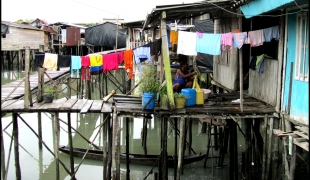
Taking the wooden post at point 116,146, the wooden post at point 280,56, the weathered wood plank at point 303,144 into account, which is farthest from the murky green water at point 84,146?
the weathered wood plank at point 303,144

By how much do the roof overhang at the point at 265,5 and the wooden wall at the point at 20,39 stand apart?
25.3 metres

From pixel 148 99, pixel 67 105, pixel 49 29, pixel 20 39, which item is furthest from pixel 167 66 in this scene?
pixel 49 29

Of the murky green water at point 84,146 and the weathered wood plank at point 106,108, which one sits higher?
the weathered wood plank at point 106,108

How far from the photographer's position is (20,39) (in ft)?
102

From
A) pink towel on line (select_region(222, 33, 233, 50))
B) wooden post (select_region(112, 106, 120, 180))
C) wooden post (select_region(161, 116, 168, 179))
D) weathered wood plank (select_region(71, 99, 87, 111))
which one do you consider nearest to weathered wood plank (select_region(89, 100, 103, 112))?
weathered wood plank (select_region(71, 99, 87, 111))

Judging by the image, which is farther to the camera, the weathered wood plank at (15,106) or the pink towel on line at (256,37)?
the weathered wood plank at (15,106)

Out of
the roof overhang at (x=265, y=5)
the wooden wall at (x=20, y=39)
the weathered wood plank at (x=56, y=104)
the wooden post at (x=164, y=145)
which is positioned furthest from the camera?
the wooden wall at (x=20, y=39)

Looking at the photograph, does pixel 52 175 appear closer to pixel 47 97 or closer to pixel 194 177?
pixel 47 97

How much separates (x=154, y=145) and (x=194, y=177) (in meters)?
3.67

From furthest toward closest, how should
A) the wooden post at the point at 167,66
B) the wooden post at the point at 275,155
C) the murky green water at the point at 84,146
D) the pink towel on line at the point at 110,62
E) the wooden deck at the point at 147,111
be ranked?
1. the pink towel on line at the point at 110,62
2. the murky green water at the point at 84,146
3. the wooden deck at the point at 147,111
4. the wooden post at the point at 167,66
5. the wooden post at the point at 275,155

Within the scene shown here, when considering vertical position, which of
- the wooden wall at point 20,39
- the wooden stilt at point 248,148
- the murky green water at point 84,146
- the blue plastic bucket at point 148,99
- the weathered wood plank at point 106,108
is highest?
the wooden wall at point 20,39

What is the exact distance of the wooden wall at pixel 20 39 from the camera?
28922 mm

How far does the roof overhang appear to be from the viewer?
5.58 m

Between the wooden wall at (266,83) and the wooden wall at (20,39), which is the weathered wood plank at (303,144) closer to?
the wooden wall at (266,83)
